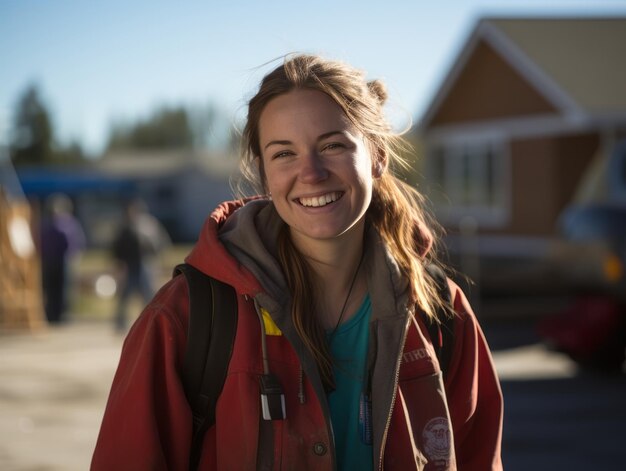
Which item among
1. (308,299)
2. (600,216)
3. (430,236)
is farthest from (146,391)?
(600,216)

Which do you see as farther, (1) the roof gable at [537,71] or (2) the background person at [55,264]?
(1) the roof gable at [537,71]

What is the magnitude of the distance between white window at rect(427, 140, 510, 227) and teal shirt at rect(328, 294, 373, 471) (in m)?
17.6

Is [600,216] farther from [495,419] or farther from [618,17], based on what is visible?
[618,17]

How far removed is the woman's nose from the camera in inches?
101

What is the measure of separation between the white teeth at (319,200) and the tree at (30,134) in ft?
288

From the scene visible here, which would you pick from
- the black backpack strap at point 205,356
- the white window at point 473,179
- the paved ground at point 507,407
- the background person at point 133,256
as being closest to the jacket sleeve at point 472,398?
the black backpack strap at point 205,356

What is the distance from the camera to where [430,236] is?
115 inches

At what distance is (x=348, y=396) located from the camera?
257 cm

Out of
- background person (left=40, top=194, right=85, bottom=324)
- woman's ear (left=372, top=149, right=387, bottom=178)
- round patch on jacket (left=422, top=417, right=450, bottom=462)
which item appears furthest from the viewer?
background person (left=40, top=194, right=85, bottom=324)

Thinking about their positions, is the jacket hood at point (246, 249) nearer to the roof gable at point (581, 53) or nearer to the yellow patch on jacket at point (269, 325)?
the yellow patch on jacket at point (269, 325)

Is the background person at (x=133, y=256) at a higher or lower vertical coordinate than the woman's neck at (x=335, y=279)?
higher

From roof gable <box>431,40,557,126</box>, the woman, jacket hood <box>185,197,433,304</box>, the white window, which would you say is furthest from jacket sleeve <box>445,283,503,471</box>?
the white window

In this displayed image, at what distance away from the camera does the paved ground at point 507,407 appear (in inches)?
270

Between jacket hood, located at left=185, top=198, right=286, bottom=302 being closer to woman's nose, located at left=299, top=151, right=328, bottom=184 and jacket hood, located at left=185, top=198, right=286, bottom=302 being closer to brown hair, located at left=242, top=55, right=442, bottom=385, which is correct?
brown hair, located at left=242, top=55, right=442, bottom=385
